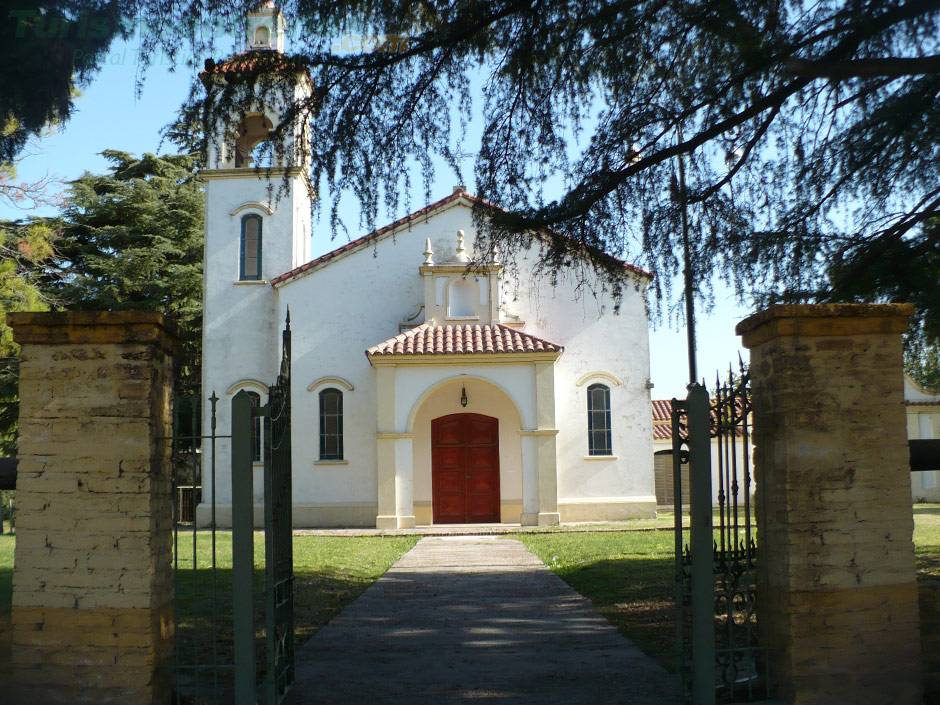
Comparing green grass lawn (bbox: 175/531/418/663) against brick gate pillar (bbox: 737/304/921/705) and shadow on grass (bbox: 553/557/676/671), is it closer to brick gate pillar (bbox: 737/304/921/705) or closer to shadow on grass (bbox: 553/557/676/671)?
shadow on grass (bbox: 553/557/676/671)

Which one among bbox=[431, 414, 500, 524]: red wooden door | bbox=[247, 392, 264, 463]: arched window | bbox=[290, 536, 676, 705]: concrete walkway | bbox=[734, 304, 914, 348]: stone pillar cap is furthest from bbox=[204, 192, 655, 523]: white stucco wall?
bbox=[734, 304, 914, 348]: stone pillar cap

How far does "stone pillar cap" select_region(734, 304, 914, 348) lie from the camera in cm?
539

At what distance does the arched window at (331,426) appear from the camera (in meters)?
22.3

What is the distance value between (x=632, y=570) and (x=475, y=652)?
539cm

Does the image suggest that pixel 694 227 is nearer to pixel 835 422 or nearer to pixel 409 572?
pixel 835 422

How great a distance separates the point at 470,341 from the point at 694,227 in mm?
13409

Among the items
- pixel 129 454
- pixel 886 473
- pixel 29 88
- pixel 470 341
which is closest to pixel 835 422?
Result: pixel 886 473

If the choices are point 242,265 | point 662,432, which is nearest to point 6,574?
point 242,265

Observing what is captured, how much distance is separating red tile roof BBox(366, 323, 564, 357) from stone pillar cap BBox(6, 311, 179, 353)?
1519 cm

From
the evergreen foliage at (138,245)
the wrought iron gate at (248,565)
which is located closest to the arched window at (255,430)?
the wrought iron gate at (248,565)

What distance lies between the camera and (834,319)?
5.43 metres

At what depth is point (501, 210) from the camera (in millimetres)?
7363

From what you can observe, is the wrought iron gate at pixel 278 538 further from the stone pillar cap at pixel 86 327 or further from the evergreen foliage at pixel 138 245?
the evergreen foliage at pixel 138 245

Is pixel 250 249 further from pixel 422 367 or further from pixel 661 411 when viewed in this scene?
pixel 661 411
